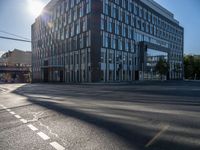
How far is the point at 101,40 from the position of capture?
49.7 metres

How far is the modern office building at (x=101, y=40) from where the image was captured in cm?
4947

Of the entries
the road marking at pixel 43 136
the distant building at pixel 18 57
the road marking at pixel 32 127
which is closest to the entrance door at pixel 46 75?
the distant building at pixel 18 57

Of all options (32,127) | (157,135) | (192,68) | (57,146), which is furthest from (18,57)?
(157,135)

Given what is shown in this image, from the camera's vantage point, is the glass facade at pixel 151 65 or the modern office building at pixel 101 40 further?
the glass facade at pixel 151 65

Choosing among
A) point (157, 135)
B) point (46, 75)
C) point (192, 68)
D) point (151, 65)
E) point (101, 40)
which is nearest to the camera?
point (157, 135)

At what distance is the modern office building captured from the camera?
162ft

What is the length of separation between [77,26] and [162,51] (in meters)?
35.1

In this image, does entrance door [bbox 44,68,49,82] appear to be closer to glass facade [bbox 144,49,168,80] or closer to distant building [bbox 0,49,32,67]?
glass facade [bbox 144,49,168,80]

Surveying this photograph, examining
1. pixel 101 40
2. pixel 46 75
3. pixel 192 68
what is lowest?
pixel 46 75

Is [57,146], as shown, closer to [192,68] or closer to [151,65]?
[151,65]

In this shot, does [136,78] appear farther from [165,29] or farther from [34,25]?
[34,25]

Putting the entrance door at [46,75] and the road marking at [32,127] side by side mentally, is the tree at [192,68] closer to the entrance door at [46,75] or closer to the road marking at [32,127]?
the entrance door at [46,75]

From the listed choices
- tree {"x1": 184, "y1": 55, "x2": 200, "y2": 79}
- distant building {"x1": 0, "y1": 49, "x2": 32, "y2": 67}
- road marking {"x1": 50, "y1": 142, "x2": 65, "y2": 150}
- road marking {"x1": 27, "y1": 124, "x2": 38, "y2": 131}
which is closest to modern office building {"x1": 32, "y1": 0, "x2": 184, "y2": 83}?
tree {"x1": 184, "y1": 55, "x2": 200, "y2": 79}

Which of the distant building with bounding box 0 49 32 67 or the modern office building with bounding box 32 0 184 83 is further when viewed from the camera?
the distant building with bounding box 0 49 32 67
